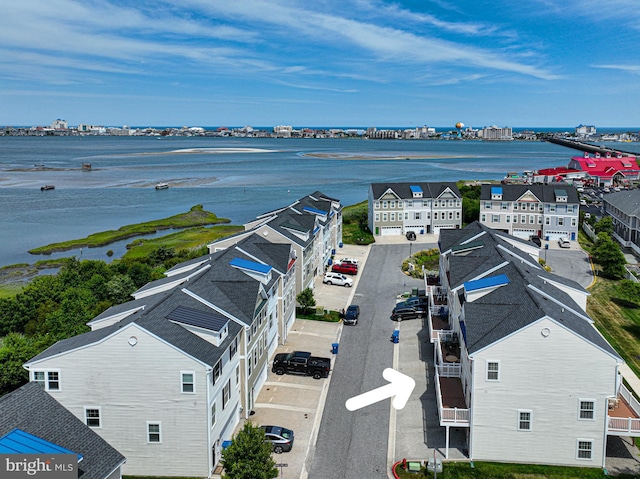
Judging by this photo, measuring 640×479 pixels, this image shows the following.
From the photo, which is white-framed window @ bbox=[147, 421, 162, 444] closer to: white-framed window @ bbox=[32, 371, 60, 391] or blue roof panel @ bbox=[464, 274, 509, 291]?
white-framed window @ bbox=[32, 371, 60, 391]

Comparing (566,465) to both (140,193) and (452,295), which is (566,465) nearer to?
(452,295)

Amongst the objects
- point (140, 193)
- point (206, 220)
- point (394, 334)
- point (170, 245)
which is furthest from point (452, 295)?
point (140, 193)

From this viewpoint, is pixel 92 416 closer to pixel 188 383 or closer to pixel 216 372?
pixel 188 383

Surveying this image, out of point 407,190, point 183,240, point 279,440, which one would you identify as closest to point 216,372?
point 279,440

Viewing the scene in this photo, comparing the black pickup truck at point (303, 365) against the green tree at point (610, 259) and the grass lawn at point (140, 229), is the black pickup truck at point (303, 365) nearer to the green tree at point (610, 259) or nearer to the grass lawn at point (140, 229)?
the green tree at point (610, 259)

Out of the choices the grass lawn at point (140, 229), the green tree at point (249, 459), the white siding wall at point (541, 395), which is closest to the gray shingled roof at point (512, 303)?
the white siding wall at point (541, 395)
